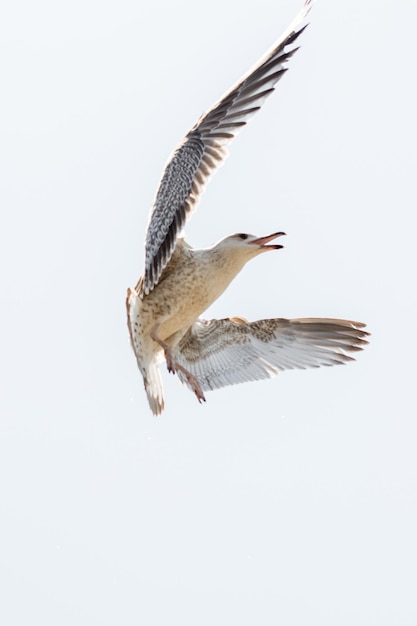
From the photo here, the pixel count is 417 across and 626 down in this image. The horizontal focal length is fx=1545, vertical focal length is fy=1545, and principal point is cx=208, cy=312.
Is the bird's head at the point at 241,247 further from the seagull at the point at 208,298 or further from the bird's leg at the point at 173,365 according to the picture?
the bird's leg at the point at 173,365

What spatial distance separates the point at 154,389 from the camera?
11.0m

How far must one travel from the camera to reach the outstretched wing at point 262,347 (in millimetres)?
11484

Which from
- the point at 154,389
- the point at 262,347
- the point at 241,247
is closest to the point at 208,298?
the point at 241,247

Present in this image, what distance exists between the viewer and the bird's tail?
36.0 feet

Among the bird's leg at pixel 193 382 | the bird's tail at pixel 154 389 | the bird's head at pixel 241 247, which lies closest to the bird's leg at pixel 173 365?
the bird's leg at pixel 193 382

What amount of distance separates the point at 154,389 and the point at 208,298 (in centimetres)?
87

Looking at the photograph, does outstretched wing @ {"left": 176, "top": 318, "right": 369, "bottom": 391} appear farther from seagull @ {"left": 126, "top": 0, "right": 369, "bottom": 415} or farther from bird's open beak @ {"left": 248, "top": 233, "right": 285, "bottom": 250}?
bird's open beak @ {"left": 248, "top": 233, "right": 285, "bottom": 250}

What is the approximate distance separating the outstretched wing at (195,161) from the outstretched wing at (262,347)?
125 cm

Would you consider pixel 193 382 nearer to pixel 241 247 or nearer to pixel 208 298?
pixel 208 298

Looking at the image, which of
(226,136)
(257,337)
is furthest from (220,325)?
(226,136)

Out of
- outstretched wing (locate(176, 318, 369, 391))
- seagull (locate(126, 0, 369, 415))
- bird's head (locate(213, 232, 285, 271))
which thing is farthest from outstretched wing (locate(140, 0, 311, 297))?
outstretched wing (locate(176, 318, 369, 391))

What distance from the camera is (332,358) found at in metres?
11.5

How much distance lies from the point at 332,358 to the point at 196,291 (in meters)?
1.44

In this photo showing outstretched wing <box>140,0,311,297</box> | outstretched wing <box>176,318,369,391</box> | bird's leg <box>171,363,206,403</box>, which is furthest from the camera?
outstretched wing <box>176,318,369,391</box>
